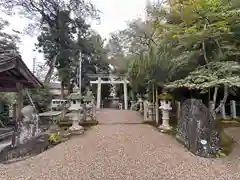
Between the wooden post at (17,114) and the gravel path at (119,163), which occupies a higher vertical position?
the wooden post at (17,114)

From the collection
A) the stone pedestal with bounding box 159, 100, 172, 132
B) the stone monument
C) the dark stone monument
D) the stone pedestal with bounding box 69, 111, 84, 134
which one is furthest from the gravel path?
the stone pedestal with bounding box 159, 100, 172, 132

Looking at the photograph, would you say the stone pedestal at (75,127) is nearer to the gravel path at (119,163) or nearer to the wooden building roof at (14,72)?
the gravel path at (119,163)

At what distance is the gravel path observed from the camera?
423 cm

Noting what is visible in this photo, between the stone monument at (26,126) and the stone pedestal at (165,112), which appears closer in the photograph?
the stone monument at (26,126)

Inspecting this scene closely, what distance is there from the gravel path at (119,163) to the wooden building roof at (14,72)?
Result: 8.06ft

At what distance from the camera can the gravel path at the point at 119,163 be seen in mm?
4234

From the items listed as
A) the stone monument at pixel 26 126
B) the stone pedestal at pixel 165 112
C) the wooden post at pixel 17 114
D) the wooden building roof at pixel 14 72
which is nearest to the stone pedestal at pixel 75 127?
the stone monument at pixel 26 126

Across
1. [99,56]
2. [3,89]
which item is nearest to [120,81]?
[99,56]

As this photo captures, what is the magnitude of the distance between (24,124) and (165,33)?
239 inches

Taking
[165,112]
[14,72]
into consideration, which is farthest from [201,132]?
[14,72]

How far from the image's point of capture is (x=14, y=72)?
6.90m

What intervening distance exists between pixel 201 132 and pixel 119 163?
227cm

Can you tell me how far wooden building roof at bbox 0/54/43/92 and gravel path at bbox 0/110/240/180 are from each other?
96.7 inches

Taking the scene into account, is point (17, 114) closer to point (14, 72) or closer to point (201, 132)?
point (14, 72)
